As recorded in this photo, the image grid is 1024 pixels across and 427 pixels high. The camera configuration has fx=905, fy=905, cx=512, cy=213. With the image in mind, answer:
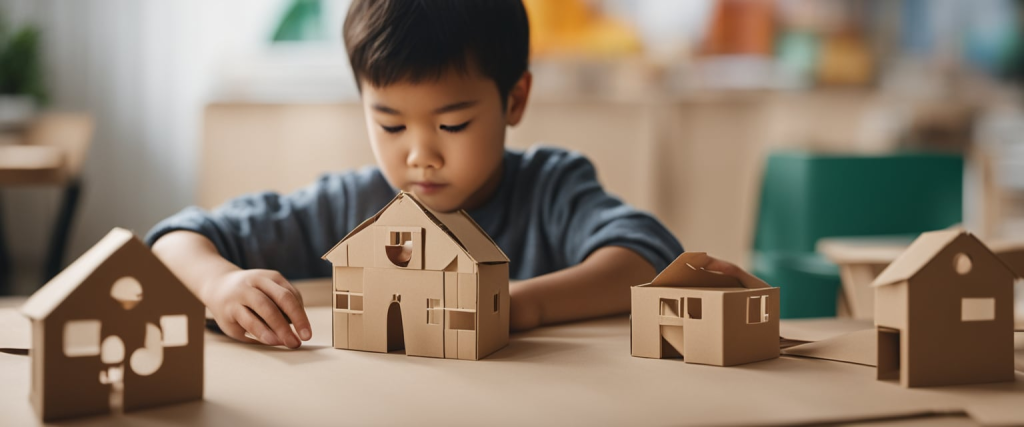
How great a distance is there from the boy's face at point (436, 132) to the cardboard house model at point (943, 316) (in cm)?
46

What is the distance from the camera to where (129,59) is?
11.8 feet

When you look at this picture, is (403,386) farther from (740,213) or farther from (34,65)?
(34,65)

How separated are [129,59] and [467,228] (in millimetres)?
3393

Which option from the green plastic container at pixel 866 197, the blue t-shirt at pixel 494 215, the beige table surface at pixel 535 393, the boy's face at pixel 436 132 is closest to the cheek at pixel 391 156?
the boy's face at pixel 436 132

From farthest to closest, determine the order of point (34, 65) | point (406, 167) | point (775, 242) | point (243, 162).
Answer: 1. point (34, 65)
2. point (775, 242)
3. point (243, 162)
4. point (406, 167)

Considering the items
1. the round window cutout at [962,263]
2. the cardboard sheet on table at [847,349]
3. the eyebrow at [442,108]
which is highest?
the eyebrow at [442,108]

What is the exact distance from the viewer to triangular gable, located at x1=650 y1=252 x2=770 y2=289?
0.61 meters

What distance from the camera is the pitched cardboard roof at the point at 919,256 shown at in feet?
1.65

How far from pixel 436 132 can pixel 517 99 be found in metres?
0.23

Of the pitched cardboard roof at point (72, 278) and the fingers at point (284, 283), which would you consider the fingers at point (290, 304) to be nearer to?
the fingers at point (284, 283)

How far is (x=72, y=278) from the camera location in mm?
456

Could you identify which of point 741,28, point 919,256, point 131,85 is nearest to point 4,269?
point 131,85

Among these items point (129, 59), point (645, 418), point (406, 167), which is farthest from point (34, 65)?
point (645, 418)

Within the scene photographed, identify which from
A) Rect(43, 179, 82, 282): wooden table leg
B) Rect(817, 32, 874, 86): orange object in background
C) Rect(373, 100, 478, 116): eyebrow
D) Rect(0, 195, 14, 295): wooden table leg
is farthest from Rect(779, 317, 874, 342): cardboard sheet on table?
Rect(0, 195, 14, 295): wooden table leg
